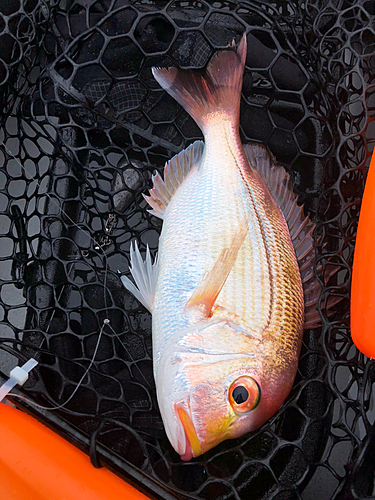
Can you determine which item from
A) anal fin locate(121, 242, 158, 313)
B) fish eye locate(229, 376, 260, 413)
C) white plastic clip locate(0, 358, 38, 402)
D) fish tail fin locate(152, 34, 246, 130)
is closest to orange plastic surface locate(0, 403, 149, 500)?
white plastic clip locate(0, 358, 38, 402)

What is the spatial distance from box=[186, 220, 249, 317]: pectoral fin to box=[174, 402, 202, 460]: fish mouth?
0.25 meters

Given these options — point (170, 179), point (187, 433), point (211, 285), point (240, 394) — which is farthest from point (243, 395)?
point (170, 179)

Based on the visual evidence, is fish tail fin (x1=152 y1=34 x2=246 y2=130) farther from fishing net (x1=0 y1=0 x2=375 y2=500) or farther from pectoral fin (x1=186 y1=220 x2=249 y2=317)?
pectoral fin (x1=186 y1=220 x2=249 y2=317)

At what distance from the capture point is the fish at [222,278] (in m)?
1.00

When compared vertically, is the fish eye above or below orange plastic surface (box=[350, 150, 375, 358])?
below

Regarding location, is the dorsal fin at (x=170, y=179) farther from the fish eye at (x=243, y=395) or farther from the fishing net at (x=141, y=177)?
the fish eye at (x=243, y=395)

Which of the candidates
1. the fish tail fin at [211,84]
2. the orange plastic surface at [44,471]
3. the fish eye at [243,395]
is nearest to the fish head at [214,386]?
the fish eye at [243,395]

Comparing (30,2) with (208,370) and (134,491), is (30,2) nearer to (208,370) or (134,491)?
(208,370)

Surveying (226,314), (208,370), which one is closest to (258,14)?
(226,314)

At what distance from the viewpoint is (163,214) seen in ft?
4.38

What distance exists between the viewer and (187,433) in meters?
0.97

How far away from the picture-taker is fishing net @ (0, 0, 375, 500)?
129 centimetres

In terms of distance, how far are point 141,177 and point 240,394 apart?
0.92 metres

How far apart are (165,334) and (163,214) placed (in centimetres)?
43
